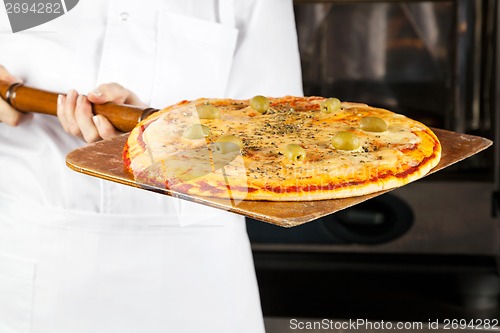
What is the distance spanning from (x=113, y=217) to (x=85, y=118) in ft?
0.95

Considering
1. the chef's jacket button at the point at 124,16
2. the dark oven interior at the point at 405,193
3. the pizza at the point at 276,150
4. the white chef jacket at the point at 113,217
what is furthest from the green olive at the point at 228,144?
the dark oven interior at the point at 405,193

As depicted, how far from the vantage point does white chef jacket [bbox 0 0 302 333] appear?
1538 mm

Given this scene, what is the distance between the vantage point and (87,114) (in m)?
1.31

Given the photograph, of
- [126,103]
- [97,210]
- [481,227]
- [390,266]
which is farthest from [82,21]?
[481,227]

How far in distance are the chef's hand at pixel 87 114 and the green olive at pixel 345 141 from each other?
398mm

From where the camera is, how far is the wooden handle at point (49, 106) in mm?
1285

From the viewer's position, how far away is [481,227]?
2400 mm

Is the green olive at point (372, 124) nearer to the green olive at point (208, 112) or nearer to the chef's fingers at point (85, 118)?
the green olive at point (208, 112)

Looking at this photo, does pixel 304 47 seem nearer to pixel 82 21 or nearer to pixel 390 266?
pixel 390 266

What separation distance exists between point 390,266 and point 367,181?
1365 millimetres

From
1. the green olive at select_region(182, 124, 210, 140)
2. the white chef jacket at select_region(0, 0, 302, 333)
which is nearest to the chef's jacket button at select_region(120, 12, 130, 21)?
the white chef jacket at select_region(0, 0, 302, 333)

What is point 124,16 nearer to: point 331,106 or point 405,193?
point 331,106

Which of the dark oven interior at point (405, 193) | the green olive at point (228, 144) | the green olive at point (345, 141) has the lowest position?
the dark oven interior at point (405, 193)

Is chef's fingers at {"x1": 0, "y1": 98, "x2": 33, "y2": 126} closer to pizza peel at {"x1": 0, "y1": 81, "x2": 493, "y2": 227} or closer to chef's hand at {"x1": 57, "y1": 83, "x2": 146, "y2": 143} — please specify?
pizza peel at {"x1": 0, "y1": 81, "x2": 493, "y2": 227}
